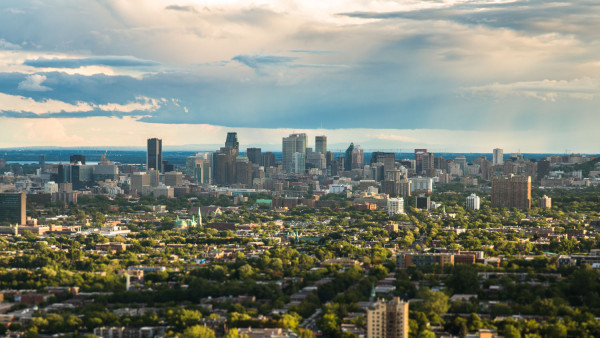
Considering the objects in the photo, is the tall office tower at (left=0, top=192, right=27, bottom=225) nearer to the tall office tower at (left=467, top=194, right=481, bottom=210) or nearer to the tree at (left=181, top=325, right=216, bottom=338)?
the tall office tower at (left=467, top=194, right=481, bottom=210)

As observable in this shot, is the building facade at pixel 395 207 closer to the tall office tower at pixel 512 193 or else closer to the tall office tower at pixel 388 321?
the tall office tower at pixel 512 193

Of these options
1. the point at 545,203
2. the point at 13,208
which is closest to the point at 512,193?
the point at 545,203

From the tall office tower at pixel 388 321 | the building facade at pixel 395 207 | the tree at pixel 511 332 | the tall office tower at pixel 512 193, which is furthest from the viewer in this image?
the tall office tower at pixel 512 193

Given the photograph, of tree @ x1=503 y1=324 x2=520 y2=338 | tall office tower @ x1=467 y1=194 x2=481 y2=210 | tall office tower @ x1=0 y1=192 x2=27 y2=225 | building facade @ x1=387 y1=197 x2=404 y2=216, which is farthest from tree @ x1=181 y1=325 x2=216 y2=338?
tall office tower @ x1=467 y1=194 x2=481 y2=210

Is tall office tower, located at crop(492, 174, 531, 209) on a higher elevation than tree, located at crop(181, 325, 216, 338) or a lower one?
higher

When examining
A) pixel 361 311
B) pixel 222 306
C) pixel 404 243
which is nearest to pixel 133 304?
pixel 222 306

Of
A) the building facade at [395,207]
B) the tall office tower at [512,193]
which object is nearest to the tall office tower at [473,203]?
the tall office tower at [512,193]
